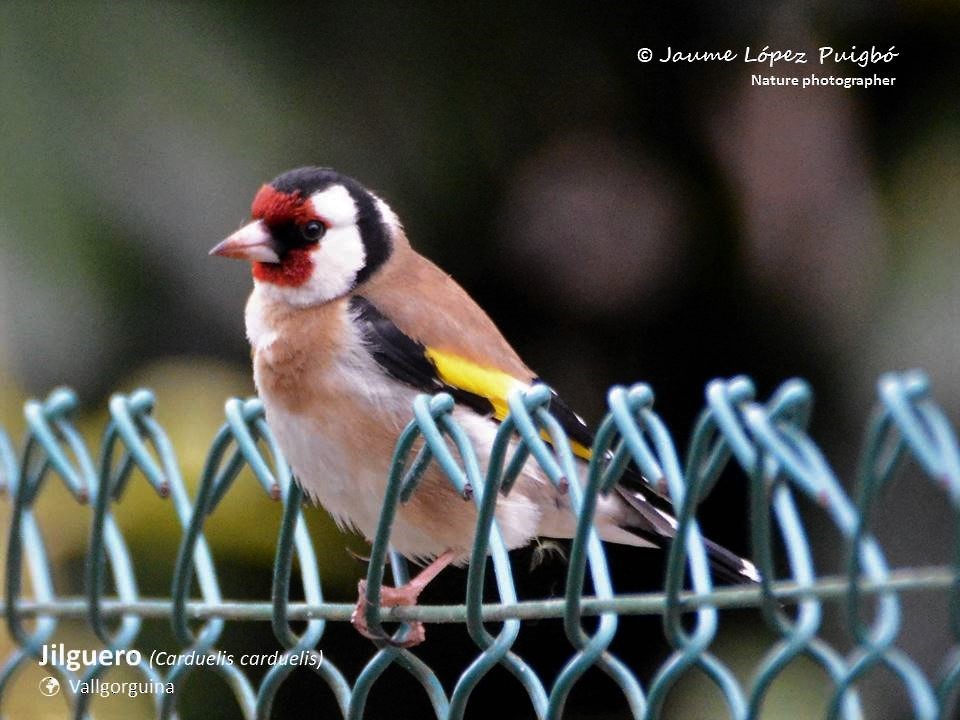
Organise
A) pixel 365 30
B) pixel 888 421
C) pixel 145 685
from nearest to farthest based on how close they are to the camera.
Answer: pixel 888 421, pixel 145 685, pixel 365 30

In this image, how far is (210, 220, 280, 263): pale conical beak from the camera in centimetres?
277

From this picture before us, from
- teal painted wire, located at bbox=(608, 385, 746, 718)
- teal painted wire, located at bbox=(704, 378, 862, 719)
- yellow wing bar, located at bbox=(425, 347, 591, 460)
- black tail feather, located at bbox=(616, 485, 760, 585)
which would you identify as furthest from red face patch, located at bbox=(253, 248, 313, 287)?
teal painted wire, located at bbox=(704, 378, 862, 719)

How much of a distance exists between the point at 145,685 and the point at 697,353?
192 cm

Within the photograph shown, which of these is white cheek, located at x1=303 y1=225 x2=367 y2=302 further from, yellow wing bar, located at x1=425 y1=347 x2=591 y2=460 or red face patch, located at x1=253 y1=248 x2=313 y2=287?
yellow wing bar, located at x1=425 y1=347 x2=591 y2=460

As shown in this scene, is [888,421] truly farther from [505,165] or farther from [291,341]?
[505,165]

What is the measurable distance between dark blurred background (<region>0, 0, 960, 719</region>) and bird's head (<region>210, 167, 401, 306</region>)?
545 millimetres

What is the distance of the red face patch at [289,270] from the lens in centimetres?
283

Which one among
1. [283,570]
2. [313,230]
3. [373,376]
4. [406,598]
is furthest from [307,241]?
[283,570]

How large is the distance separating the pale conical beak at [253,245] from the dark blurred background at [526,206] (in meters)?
0.55

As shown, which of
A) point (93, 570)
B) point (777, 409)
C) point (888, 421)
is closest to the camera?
point (888, 421)

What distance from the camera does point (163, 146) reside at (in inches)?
146

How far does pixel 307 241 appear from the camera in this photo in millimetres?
2883

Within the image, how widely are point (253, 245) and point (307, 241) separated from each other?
0.41ft

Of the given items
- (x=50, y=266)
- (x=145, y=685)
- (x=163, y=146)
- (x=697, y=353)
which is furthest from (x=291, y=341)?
(x=697, y=353)
